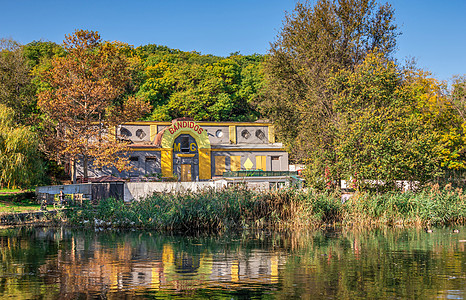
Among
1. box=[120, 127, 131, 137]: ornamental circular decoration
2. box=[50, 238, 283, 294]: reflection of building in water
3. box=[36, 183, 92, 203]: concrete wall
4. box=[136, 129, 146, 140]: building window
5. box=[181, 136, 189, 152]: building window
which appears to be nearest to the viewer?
box=[50, 238, 283, 294]: reflection of building in water

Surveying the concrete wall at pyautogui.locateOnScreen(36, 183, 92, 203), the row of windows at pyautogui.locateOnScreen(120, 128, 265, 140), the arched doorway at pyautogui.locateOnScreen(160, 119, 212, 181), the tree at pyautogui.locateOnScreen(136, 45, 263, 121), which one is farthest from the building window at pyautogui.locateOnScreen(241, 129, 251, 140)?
the concrete wall at pyautogui.locateOnScreen(36, 183, 92, 203)

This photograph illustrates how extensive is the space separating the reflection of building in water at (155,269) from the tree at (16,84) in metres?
37.2

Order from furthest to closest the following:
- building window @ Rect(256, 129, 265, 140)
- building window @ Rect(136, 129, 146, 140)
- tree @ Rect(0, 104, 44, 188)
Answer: building window @ Rect(256, 129, 265, 140), building window @ Rect(136, 129, 146, 140), tree @ Rect(0, 104, 44, 188)

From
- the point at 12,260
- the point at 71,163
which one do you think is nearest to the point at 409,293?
the point at 12,260

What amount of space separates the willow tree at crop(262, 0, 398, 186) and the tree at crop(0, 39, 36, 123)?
26238 millimetres

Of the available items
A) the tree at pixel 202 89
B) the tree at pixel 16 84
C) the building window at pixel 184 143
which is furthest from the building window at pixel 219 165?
the tree at pixel 16 84

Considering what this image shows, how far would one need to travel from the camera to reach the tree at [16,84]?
50500 mm

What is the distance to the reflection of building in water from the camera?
11.8 metres

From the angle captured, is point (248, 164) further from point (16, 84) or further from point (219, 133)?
point (16, 84)

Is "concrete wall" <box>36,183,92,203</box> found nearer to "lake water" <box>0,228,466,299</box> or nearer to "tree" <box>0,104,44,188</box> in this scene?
"tree" <box>0,104,44,188</box>

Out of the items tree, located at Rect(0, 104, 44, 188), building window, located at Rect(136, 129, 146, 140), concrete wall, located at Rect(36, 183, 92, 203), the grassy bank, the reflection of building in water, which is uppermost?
building window, located at Rect(136, 129, 146, 140)

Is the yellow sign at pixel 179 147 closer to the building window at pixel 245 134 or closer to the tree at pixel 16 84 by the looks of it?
the building window at pixel 245 134

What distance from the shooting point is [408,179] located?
29.5 meters

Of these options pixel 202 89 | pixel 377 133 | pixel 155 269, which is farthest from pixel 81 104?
pixel 155 269
